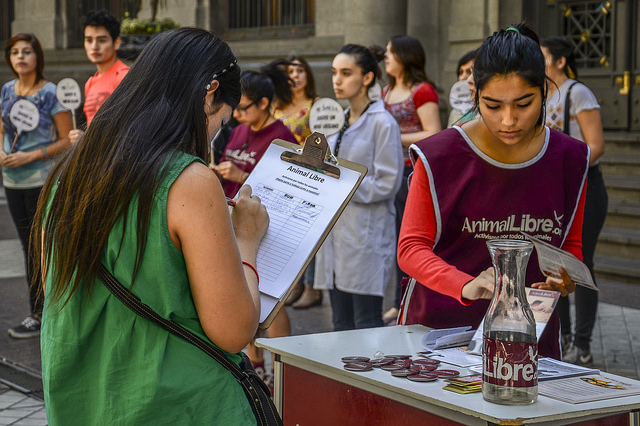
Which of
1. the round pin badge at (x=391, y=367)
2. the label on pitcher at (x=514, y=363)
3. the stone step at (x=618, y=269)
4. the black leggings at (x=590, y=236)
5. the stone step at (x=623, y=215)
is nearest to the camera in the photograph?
the label on pitcher at (x=514, y=363)

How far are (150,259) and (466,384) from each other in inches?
37.0

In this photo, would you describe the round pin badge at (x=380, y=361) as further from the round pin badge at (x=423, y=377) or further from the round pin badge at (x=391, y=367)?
the round pin badge at (x=423, y=377)

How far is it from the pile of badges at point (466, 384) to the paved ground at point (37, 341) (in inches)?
120

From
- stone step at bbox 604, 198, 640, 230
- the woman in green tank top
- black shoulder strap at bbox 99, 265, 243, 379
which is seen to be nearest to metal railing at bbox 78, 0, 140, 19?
stone step at bbox 604, 198, 640, 230

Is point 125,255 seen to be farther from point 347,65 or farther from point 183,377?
point 347,65

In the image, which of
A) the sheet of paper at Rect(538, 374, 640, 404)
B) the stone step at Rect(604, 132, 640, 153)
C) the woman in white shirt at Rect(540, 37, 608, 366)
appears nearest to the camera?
the sheet of paper at Rect(538, 374, 640, 404)

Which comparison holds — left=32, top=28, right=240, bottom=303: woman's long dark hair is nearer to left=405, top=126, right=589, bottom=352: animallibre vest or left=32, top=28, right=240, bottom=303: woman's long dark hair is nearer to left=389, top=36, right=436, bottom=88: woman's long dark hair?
left=405, top=126, right=589, bottom=352: animallibre vest

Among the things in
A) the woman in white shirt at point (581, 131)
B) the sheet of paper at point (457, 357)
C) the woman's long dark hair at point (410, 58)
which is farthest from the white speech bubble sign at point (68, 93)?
the sheet of paper at point (457, 357)

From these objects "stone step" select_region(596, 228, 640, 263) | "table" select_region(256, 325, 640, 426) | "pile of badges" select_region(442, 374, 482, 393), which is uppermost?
"pile of badges" select_region(442, 374, 482, 393)

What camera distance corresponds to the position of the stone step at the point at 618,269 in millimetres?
8617

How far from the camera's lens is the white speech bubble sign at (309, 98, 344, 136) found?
584cm

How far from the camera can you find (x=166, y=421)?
2.11m

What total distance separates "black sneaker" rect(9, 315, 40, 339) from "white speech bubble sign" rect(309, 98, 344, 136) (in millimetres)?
2575

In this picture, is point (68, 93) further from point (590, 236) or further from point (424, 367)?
point (424, 367)
